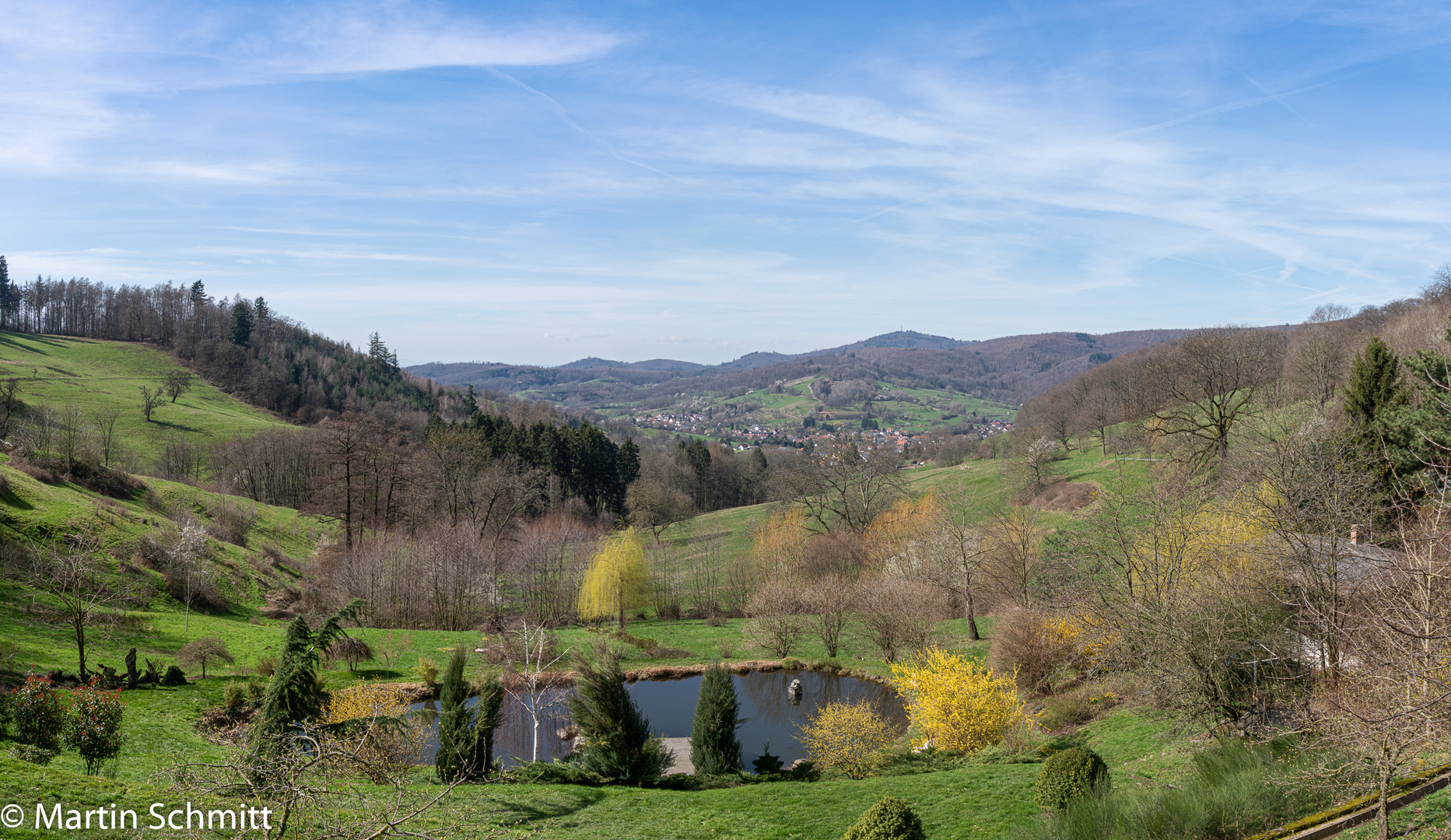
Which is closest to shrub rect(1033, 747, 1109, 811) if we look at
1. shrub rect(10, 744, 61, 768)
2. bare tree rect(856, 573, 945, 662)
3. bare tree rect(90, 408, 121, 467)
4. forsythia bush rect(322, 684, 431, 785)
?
forsythia bush rect(322, 684, 431, 785)

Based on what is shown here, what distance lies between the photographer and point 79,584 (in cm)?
1983

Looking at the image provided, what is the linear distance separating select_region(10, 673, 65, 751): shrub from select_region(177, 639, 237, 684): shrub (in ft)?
40.9

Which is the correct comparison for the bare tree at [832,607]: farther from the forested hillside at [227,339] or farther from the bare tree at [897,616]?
the forested hillside at [227,339]

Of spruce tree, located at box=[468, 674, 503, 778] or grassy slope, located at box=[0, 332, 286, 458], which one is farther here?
grassy slope, located at box=[0, 332, 286, 458]

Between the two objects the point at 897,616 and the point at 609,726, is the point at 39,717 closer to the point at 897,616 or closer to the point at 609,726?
the point at 609,726

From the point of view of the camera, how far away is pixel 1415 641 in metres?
9.32

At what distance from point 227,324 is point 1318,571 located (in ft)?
481

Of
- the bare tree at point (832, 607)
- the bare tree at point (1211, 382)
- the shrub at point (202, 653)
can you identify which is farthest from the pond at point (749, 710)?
the bare tree at point (1211, 382)

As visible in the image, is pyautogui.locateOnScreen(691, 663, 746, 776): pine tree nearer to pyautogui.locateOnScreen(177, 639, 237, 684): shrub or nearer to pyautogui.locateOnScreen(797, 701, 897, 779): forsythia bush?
pyautogui.locateOnScreen(797, 701, 897, 779): forsythia bush

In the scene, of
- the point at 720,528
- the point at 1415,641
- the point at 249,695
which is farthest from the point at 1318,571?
the point at 720,528

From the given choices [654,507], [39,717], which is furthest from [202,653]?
[654,507]

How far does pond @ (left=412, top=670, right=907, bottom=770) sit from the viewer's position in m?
23.8

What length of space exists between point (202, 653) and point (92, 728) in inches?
526

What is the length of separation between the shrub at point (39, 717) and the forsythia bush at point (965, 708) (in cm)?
1735
